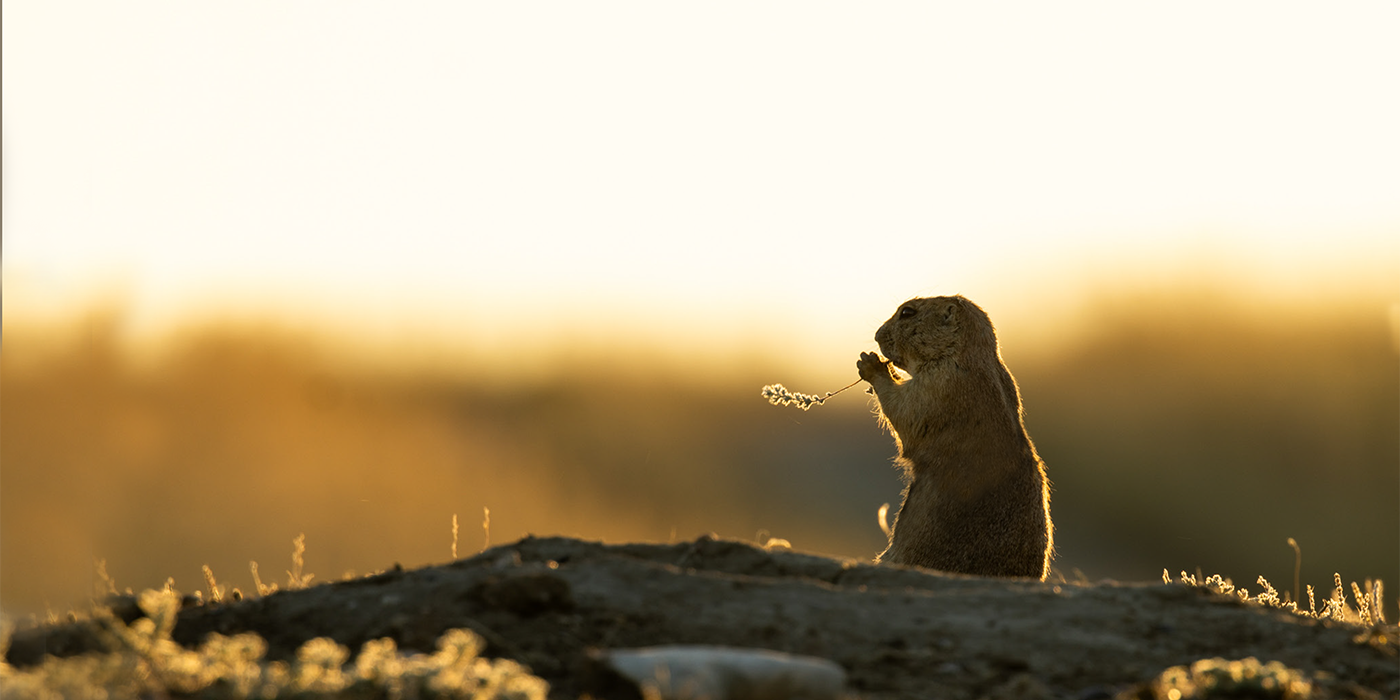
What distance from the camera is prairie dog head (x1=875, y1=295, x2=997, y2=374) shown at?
7996 mm

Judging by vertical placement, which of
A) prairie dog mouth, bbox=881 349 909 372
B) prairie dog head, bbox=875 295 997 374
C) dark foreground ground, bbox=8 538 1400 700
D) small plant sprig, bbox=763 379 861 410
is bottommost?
dark foreground ground, bbox=8 538 1400 700

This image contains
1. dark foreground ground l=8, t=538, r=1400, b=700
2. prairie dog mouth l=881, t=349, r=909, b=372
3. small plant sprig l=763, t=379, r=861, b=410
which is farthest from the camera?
prairie dog mouth l=881, t=349, r=909, b=372

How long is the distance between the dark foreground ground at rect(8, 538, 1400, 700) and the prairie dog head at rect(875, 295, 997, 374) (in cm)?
311

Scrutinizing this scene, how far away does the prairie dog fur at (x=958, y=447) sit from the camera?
22.7 ft

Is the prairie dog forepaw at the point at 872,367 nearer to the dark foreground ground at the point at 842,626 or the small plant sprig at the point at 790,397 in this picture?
the small plant sprig at the point at 790,397

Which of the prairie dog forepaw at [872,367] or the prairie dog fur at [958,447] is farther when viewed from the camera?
the prairie dog forepaw at [872,367]

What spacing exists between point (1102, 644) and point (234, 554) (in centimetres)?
903

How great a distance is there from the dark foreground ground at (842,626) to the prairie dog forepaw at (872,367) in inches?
136

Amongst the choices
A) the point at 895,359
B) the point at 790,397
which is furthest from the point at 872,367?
the point at 790,397

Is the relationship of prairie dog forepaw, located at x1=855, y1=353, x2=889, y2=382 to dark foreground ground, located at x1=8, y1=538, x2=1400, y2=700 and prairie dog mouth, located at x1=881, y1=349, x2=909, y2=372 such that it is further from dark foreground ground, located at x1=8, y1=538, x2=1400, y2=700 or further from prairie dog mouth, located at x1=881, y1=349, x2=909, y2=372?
dark foreground ground, located at x1=8, y1=538, x2=1400, y2=700

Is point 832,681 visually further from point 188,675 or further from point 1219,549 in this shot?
point 1219,549

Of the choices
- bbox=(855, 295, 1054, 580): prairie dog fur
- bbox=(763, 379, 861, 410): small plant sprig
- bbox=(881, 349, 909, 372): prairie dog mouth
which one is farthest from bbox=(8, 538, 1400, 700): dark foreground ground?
bbox=(881, 349, 909, 372): prairie dog mouth

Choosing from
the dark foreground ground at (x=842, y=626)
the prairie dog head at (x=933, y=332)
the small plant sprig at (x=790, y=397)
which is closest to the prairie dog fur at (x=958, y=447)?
the prairie dog head at (x=933, y=332)

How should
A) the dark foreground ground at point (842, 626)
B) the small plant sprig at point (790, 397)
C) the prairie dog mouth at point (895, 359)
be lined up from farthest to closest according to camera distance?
1. the prairie dog mouth at point (895, 359)
2. the small plant sprig at point (790, 397)
3. the dark foreground ground at point (842, 626)
